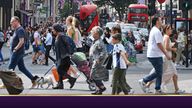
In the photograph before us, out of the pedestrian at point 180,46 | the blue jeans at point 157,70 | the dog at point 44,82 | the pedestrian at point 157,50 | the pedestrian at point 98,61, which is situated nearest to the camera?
the pedestrian at point 157,50

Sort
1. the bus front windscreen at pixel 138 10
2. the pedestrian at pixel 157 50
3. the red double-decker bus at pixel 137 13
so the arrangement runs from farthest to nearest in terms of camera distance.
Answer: the bus front windscreen at pixel 138 10, the red double-decker bus at pixel 137 13, the pedestrian at pixel 157 50

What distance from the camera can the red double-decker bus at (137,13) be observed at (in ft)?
227

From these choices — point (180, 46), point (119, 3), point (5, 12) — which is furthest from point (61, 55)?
point (119, 3)

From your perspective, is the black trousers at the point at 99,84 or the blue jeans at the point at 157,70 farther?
the black trousers at the point at 99,84

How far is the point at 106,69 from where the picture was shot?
12.1 m

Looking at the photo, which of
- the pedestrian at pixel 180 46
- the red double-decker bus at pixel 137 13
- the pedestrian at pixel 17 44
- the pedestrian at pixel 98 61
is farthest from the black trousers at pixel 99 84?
the red double-decker bus at pixel 137 13

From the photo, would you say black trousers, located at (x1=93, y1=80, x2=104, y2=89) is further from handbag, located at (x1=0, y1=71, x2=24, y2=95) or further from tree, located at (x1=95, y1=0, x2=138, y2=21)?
tree, located at (x1=95, y1=0, x2=138, y2=21)

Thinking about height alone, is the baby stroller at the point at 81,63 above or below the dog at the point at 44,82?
above

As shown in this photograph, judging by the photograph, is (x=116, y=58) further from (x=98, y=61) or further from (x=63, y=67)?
(x=63, y=67)

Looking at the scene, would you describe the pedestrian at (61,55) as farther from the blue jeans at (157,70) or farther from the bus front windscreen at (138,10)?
the bus front windscreen at (138,10)

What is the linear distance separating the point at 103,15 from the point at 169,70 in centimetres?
3766

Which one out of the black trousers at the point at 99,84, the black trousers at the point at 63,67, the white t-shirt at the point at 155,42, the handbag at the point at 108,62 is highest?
the white t-shirt at the point at 155,42
